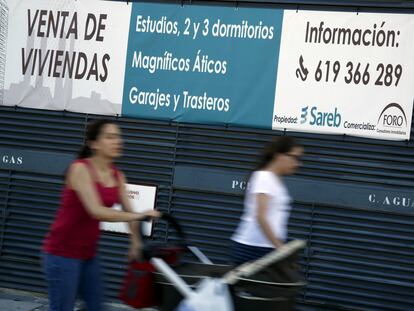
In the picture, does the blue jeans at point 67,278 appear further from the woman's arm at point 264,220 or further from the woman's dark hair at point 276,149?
the woman's dark hair at point 276,149

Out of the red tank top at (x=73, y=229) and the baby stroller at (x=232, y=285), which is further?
the red tank top at (x=73, y=229)

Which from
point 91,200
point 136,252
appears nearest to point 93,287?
point 136,252

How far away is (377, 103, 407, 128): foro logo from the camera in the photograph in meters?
8.05

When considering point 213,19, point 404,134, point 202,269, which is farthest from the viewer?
point 213,19

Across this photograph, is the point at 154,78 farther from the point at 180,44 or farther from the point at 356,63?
the point at 356,63

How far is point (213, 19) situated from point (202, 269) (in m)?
4.02

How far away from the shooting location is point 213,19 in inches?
343

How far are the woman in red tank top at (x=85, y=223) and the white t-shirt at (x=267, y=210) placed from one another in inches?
38.4

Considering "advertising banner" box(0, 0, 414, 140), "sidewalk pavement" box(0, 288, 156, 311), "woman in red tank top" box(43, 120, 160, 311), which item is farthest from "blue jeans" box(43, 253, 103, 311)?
"advertising banner" box(0, 0, 414, 140)

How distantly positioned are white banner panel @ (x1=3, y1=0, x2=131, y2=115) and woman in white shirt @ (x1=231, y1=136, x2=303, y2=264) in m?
3.26

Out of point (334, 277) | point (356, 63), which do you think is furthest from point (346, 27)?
point (334, 277)

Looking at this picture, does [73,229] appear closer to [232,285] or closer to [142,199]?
[232,285]

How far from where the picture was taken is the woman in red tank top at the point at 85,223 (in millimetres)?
5078

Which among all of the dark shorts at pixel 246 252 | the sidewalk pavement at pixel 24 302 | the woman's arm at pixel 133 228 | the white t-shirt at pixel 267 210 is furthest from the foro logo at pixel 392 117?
the woman's arm at pixel 133 228
